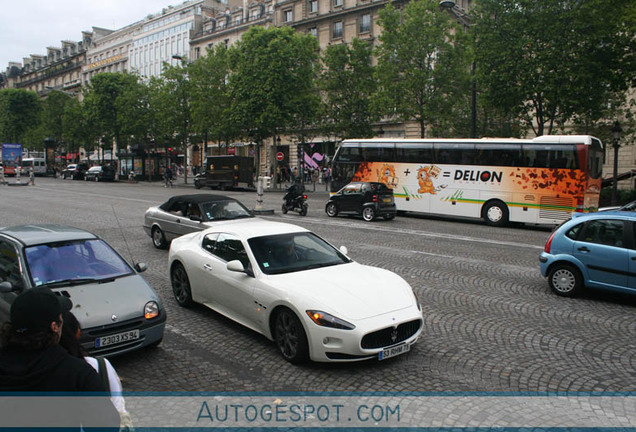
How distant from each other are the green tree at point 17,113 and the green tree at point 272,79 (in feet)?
211

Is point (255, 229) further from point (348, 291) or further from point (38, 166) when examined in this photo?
point (38, 166)

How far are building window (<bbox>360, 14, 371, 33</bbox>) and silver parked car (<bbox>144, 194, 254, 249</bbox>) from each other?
1629 inches

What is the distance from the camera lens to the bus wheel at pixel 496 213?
19.9 metres

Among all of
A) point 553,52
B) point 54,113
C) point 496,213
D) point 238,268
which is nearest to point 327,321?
point 238,268

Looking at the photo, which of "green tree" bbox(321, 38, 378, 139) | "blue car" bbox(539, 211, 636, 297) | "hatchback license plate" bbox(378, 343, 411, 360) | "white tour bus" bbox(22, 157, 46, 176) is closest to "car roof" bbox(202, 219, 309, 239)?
"hatchback license plate" bbox(378, 343, 411, 360)

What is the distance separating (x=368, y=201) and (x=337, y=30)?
3681 cm

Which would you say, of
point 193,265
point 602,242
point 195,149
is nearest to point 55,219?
point 193,265

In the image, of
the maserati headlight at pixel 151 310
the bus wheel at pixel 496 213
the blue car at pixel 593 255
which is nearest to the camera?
the maserati headlight at pixel 151 310

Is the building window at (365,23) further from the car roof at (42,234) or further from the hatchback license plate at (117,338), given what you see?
the hatchback license plate at (117,338)

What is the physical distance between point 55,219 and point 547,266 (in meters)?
16.8

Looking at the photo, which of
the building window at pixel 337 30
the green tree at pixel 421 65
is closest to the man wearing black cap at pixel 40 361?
the green tree at pixel 421 65

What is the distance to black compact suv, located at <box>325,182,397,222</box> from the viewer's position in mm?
19703

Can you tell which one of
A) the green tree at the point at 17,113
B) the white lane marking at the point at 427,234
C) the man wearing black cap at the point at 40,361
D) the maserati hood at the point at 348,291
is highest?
the green tree at the point at 17,113
